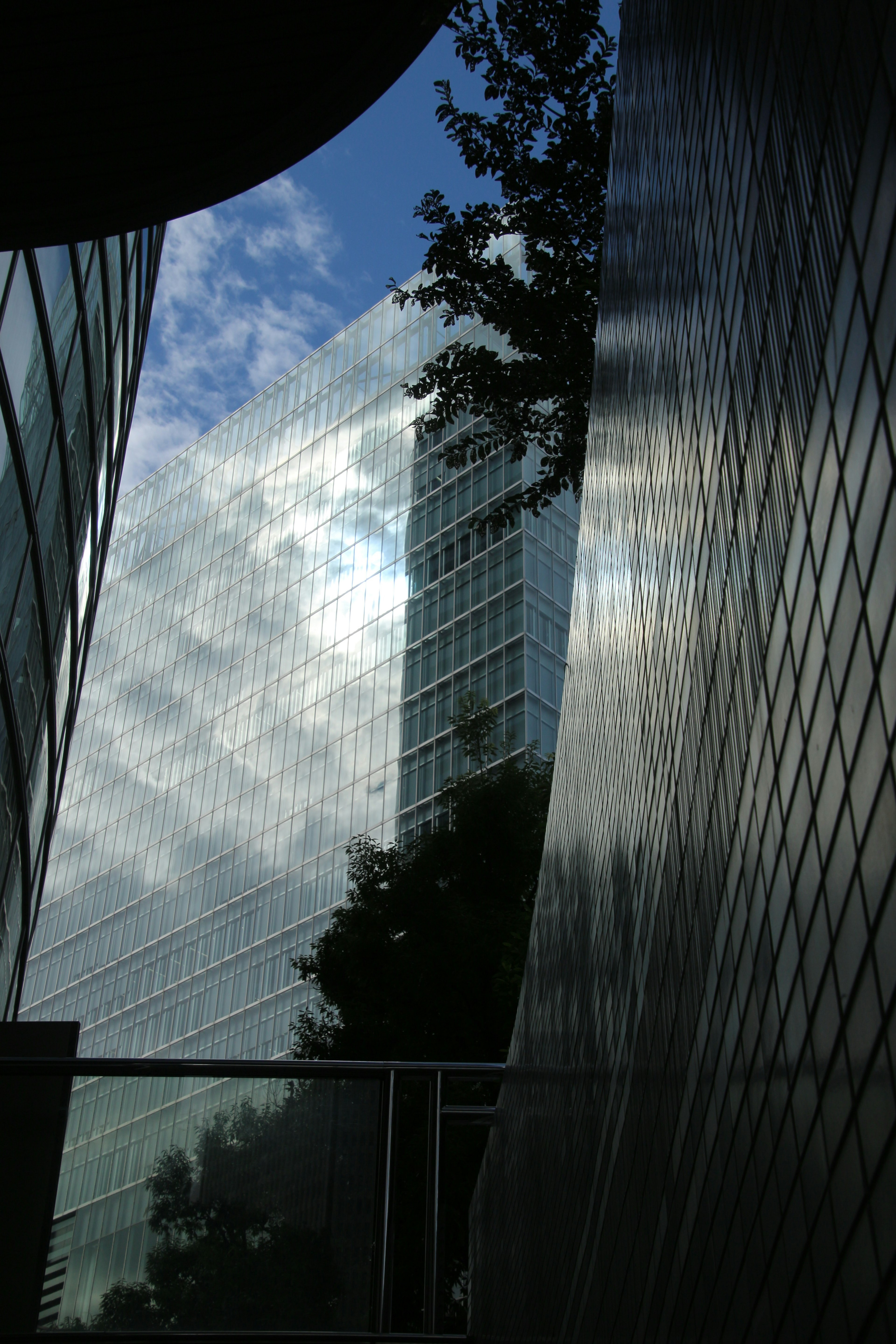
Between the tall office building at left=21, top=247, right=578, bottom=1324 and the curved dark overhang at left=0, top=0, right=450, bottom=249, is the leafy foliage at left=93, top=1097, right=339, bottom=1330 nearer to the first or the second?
the curved dark overhang at left=0, top=0, right=450, bottom=249

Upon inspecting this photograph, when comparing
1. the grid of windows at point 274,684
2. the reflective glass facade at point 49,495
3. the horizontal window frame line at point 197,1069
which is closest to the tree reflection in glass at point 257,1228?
the horizontal window frame line at point 197,1069

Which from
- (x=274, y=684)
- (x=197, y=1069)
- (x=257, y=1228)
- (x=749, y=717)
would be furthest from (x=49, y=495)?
(x=274, y=684)

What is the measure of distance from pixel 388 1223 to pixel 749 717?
581 cm

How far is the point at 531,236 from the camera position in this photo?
11.1 m

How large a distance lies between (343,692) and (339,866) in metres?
8.03

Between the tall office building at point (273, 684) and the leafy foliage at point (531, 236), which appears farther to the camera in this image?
the tall office building at point (273, 684)

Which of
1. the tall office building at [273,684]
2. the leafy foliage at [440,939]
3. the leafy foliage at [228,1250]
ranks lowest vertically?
the leafy foliage at [228,1250]

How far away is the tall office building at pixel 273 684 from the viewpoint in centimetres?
4756

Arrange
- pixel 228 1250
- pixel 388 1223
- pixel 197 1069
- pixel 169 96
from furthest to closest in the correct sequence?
pixel 197 1069 < pixel 388 1223 < pixel 228 1250 < pixel 169 96

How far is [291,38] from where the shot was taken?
5.19 metres

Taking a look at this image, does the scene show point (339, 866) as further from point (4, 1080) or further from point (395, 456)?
point (4, 1080)

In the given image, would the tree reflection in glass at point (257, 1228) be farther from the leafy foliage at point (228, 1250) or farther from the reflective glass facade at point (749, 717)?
the reflective glass facade at point (749, 717)

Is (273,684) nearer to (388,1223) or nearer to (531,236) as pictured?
(531,236)

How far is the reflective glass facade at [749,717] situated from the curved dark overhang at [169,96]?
1630mm
